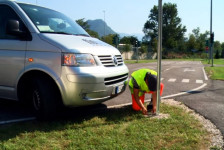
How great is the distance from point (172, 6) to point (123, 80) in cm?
8082

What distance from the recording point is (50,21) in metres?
4.60

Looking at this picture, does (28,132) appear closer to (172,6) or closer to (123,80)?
(123,80)

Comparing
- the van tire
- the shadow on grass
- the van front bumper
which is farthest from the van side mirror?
the shadow on grass

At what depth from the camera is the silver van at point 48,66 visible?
12.0 feet

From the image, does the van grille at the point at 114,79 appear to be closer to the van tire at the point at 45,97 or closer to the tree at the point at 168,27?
the van tire at the point at 45,97

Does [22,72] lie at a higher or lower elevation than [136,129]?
higher

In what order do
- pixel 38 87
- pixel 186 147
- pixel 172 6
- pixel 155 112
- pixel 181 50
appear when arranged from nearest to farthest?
pixel 186 147, pixel 38 87, pixel 155 112, pixel 181 50, pixel 172 6

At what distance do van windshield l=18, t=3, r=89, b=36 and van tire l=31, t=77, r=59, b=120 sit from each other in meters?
0.96

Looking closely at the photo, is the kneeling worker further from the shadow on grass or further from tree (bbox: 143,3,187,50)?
tree (bbox: 143,3,187,50)

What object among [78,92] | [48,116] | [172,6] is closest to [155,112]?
[78,92]

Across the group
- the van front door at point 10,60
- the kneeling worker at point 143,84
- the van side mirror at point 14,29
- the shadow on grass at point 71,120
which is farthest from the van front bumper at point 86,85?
the van side mirror at point 14,29

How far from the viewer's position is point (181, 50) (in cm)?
6594

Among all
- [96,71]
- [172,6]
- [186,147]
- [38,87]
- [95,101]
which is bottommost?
[186,147]

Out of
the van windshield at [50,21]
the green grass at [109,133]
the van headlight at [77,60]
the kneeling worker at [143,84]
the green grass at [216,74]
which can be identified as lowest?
the green grass at [109,133]
